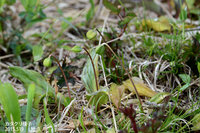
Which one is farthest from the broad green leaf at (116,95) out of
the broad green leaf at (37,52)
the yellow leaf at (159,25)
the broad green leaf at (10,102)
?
the yellow leaf at (159,25)

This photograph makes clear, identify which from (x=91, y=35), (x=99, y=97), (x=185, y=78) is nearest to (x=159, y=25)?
(x=185, y=78)

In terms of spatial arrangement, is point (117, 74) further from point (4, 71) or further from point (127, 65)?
point (4, 71)

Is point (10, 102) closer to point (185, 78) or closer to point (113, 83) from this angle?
point (113, 83)

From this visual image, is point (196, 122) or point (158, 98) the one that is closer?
point (196, 122)

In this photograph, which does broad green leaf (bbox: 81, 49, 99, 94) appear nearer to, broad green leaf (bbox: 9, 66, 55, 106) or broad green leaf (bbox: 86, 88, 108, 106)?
broad green leaf (bbox: 86, 88, 108, 106)

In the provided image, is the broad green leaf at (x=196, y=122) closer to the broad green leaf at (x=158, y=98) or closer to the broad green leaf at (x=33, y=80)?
the broad green leaf at (x=158, y=98)

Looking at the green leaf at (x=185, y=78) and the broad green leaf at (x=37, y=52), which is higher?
the broad green leaf at (x=37, y=52)

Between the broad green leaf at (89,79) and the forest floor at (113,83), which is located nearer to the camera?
the forest floor at (113,83)
